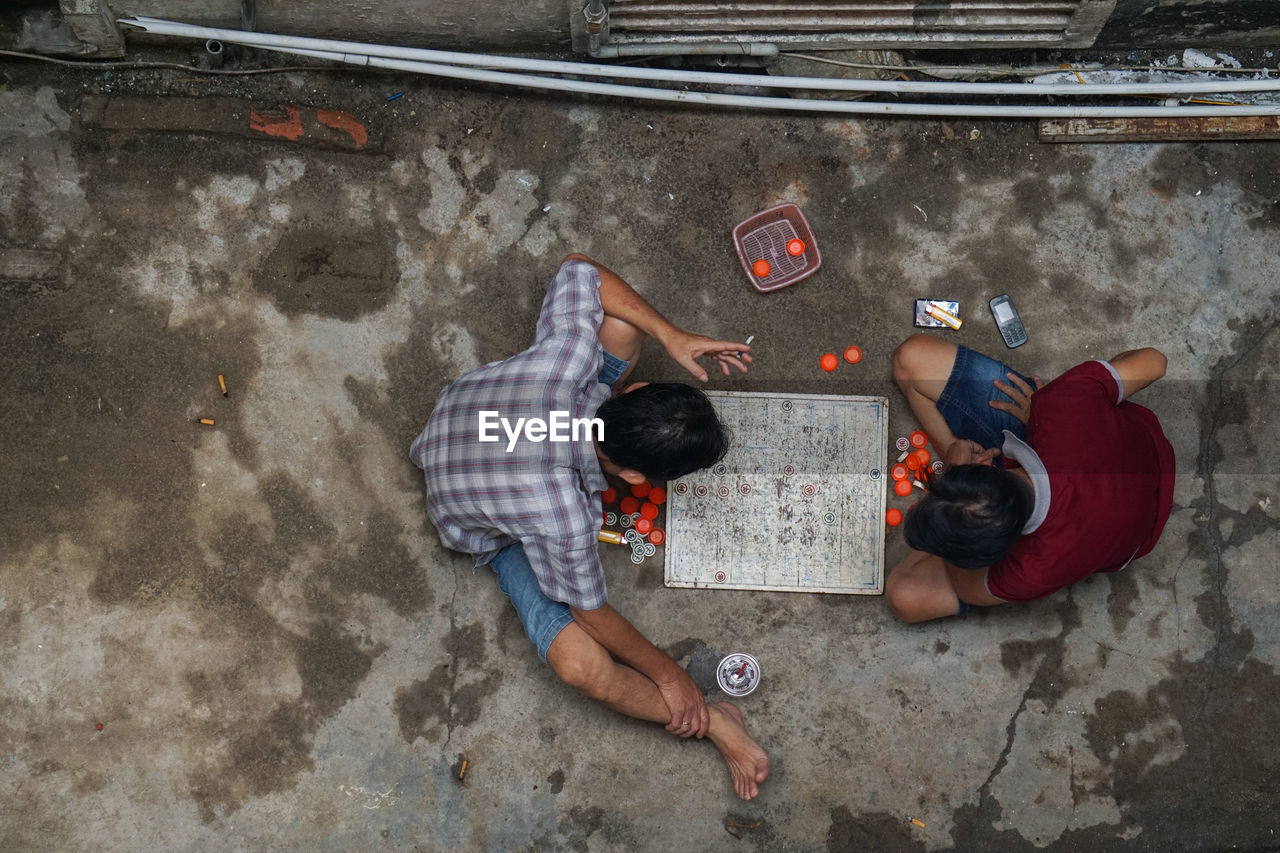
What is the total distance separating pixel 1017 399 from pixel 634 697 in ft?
5.56

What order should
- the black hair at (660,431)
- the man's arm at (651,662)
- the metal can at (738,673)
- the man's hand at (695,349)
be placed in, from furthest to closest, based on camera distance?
the metal can at (738,673) → the man's arm at (651,662) → the man's hand at (695,349) → the black hair at (660,431)

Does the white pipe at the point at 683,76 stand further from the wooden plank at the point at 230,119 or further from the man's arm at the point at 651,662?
the man's arm at the point at 651,662

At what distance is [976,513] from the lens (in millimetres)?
2496

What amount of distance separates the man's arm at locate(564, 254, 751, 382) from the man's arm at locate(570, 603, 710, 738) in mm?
862

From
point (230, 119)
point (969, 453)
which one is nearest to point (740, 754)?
point (969, 453)

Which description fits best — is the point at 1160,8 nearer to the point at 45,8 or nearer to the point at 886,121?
the point at 886,121

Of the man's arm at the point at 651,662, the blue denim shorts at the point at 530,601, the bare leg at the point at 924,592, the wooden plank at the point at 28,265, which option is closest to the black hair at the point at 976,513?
the bare leg at the point at 924,592

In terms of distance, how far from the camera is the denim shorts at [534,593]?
2.93 meters

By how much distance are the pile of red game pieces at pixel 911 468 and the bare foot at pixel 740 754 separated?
0.96 metres

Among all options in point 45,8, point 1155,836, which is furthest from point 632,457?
point 45,8

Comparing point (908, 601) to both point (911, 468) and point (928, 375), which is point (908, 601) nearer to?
point (911, 468)

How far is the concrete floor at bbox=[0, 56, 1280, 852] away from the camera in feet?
10.2

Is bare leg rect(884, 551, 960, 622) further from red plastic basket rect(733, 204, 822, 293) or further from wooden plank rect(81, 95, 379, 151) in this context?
wooden plank rect(81, 95, 379, 151)

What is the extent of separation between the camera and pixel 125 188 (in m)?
3.18
